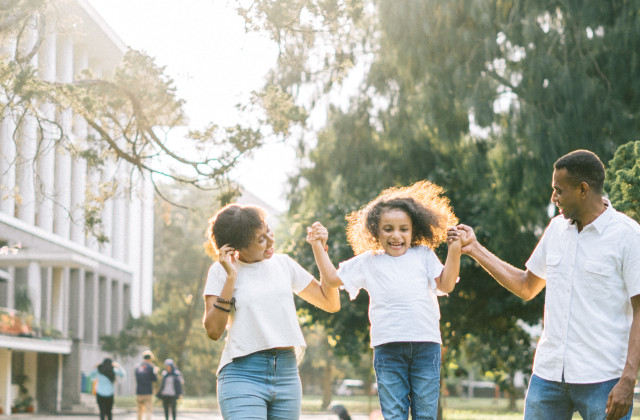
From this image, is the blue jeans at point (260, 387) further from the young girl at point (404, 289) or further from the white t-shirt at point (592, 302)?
the white t-shirt at point (592, 302)

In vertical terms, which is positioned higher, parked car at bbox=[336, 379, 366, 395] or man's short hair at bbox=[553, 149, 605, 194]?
man's short hair at bbox=[553, 149, 605, 194]

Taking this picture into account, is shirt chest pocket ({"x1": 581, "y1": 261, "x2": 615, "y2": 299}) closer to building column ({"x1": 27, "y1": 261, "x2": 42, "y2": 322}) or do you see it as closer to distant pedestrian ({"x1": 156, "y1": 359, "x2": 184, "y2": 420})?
distant pedestrian ({"x1": 156, "y1": 359, "x2": 184, "y2": 420})

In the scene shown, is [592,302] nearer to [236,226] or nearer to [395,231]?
[395,231]

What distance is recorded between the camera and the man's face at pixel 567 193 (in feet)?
14.4

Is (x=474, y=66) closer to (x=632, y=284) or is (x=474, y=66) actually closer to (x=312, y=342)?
(x=632, y=284)

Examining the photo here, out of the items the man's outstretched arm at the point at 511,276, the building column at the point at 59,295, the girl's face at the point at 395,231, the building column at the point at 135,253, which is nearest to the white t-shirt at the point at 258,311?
the girl's face at the point at 395,231

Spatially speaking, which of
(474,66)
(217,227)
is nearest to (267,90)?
(474,66)

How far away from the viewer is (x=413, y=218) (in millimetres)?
5496

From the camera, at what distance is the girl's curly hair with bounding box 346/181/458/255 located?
18.0 ft

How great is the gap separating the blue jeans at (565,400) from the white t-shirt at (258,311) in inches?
44.9

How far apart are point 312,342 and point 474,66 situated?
48.4 meters

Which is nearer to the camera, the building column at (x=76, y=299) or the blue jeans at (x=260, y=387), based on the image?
the blue jeans at (x=260, y=387)

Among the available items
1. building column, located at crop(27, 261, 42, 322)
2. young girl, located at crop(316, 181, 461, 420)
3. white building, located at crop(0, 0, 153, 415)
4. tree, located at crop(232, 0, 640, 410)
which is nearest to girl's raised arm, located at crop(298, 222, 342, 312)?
young girl, located at crop(316, 181, 461, 420)

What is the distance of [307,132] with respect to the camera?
20828 millimetres
